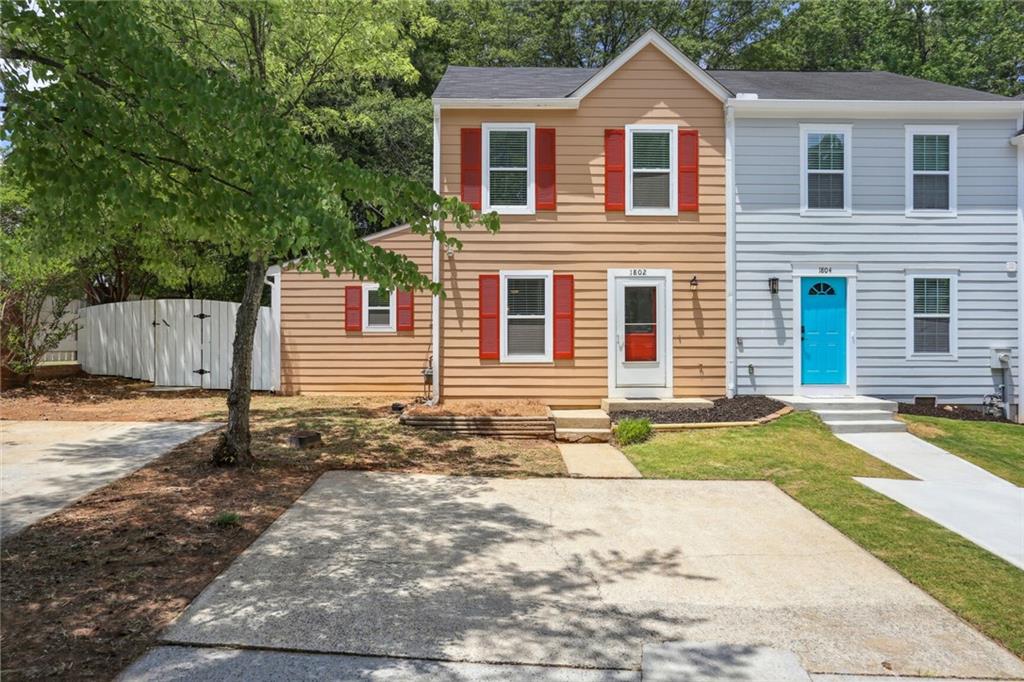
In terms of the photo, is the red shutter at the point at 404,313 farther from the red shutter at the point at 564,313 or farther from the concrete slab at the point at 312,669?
the concrete slab at the point at 312,669

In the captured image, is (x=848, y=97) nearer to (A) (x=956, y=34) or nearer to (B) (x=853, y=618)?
(B) (x=853, y=618)

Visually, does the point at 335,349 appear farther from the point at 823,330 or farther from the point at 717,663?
the point at 717,663

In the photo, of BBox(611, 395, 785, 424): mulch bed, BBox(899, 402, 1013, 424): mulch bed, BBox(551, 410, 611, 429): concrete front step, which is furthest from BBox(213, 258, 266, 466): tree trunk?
BBox(899, 402, 1013, 424): mulch bed

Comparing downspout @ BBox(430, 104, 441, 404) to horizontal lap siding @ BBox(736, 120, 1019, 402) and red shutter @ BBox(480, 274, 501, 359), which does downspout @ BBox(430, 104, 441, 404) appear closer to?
red shutter @ BBox(480, 274, 501, 359)

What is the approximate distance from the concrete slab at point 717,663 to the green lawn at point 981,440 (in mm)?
6292

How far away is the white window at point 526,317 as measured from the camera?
11219mm

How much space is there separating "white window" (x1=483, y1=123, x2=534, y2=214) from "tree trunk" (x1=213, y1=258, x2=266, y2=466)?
4.94m

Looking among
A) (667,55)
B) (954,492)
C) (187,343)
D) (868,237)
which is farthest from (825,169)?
(187,343)

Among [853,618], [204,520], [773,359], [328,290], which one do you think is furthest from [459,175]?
[853,618]

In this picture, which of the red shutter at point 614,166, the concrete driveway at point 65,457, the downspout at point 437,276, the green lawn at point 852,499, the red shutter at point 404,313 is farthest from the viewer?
the red shutter at point 404,313

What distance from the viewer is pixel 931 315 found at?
1131 centimetres

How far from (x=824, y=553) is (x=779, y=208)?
25.5 feet

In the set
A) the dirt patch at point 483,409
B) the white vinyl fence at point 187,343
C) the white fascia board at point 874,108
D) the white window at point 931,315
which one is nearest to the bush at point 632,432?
the dirt patch at point 483,409

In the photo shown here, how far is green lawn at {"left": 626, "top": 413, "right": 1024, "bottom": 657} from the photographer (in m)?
4.23
